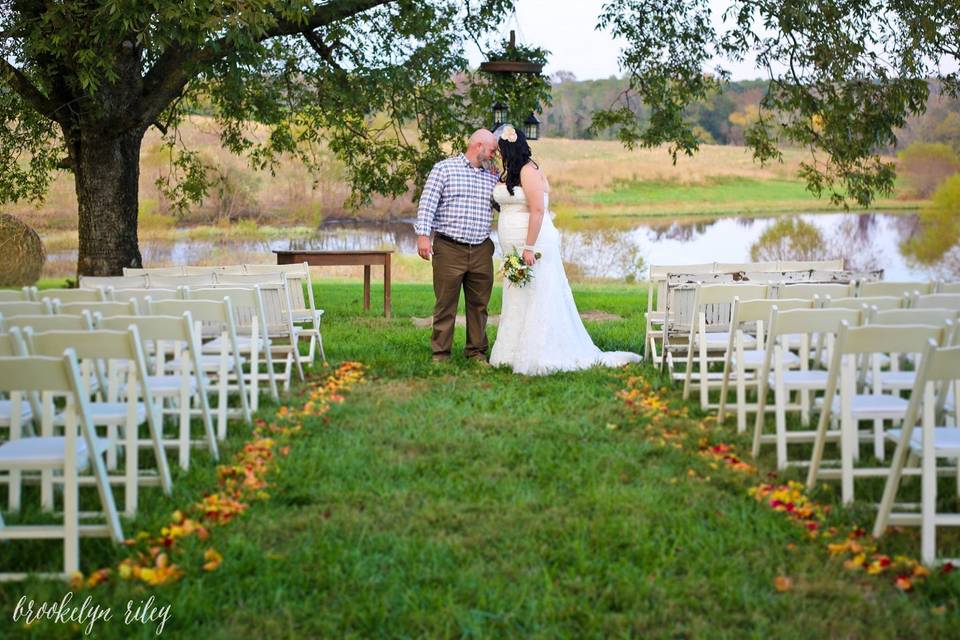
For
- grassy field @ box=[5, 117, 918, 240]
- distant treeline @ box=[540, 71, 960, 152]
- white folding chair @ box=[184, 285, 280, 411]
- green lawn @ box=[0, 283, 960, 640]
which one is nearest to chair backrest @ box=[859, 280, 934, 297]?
green lawn @ box=[0, 283, 960, 640]

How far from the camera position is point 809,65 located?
38.9ft

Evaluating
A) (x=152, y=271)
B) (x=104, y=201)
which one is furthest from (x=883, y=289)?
(x=104, y=201)

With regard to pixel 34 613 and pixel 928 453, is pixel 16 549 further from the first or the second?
pixel 928 453

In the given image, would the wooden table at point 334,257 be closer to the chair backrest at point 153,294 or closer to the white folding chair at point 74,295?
the chair backrest at point 153,294

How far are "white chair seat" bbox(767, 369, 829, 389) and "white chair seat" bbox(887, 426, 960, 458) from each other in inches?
38.8

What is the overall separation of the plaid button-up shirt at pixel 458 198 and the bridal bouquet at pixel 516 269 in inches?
19.7

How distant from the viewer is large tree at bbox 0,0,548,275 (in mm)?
8695

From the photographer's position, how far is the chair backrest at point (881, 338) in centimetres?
409

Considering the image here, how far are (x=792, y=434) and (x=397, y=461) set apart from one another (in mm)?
1892

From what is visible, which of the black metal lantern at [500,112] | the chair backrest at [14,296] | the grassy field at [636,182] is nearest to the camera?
the chair backrest at [14,296]

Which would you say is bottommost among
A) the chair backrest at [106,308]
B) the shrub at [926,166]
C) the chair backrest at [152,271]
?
the chair backrest at [106,308]

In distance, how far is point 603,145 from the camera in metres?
40.3

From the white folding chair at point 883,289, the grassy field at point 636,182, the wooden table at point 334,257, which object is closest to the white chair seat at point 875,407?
the white folding chair at point 883,289

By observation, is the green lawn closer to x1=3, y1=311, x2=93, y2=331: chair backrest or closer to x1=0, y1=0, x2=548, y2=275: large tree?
x1=3, y1=311, x2=93, y2=331: chair backrest
